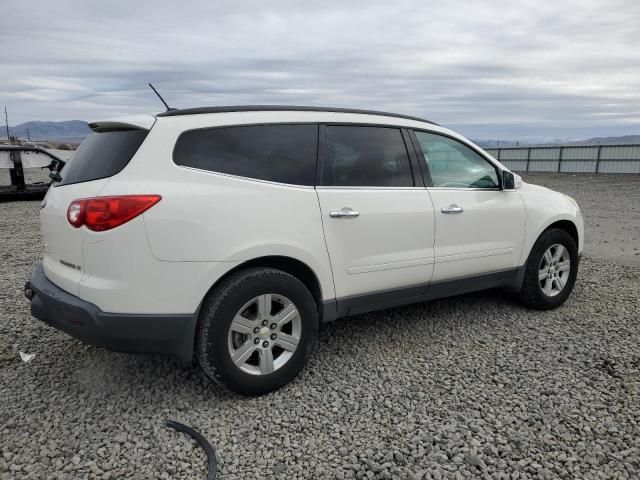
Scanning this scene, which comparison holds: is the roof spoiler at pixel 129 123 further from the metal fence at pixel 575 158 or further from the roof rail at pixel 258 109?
the metal fence at pixel 575 158

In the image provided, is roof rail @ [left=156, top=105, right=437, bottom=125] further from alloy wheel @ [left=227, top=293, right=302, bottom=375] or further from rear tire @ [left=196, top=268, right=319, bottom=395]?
alloy wheel @ [left=227, top=293, right=302, bottom=375]

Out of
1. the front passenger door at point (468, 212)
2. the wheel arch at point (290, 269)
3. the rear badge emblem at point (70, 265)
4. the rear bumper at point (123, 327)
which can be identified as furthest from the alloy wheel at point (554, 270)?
the rear badge emblem at point (70, 265)

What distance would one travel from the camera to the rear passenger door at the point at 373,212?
337cm

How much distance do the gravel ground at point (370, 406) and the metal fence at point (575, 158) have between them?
27.1 meters

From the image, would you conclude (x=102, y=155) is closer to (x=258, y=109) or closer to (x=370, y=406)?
(x=258, y=109)

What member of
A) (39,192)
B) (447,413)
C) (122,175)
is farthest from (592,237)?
(39,192)

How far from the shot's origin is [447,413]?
298 cm

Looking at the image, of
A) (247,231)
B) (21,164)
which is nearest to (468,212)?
(247,231)

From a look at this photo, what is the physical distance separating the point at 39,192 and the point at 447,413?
45.3 ft

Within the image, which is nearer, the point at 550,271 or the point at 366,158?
the point at 366,158

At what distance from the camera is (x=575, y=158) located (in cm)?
2972

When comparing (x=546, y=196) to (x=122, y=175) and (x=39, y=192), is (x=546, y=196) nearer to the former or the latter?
(x=122, y=175)

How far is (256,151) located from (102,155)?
3.00ft

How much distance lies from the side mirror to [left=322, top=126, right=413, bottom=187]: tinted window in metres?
1.01
